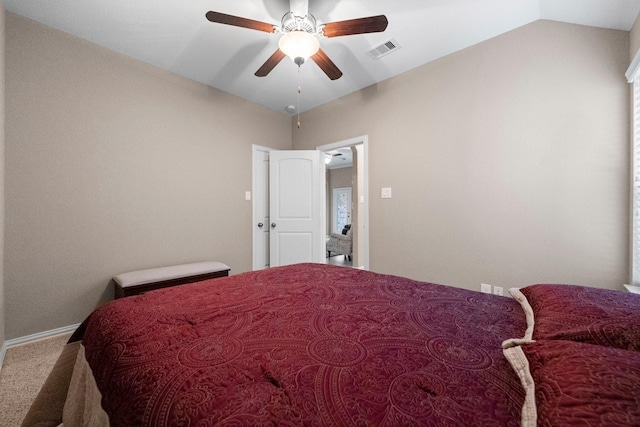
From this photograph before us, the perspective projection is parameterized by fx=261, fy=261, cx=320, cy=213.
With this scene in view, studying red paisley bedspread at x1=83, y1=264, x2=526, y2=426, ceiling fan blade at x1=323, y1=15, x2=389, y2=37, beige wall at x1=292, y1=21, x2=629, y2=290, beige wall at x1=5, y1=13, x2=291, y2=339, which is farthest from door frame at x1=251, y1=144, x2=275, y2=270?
red paisley bedspread at x1=83, y1=264, x2=526, y2=426

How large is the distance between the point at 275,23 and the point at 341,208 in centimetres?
700

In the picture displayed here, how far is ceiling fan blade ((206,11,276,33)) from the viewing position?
5.47ft

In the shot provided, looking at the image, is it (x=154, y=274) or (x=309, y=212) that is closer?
(x=154, y=274)

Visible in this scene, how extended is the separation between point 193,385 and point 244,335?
25 cm

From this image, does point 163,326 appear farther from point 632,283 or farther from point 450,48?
point 450,48

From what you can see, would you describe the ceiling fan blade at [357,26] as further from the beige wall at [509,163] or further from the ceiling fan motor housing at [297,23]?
the beige wall at [509,163]

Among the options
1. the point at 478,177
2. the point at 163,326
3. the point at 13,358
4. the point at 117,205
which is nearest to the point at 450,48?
the point at 478,177

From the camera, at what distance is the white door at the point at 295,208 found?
3.80 m

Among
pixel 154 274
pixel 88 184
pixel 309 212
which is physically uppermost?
pixel 88 184

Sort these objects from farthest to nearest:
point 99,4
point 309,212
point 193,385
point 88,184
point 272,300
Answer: point 309,212 → point 88,184 → point 99,4 → point 272,300 → point 193,385

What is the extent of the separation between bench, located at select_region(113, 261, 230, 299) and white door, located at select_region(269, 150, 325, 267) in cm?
108

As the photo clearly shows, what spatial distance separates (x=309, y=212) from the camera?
3.82m

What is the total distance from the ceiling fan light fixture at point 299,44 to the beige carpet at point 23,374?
266 cm

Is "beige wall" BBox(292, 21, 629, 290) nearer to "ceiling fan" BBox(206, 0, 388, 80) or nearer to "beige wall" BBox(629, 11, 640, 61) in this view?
"beige wall" BBox(629, 11, 640, 61)
